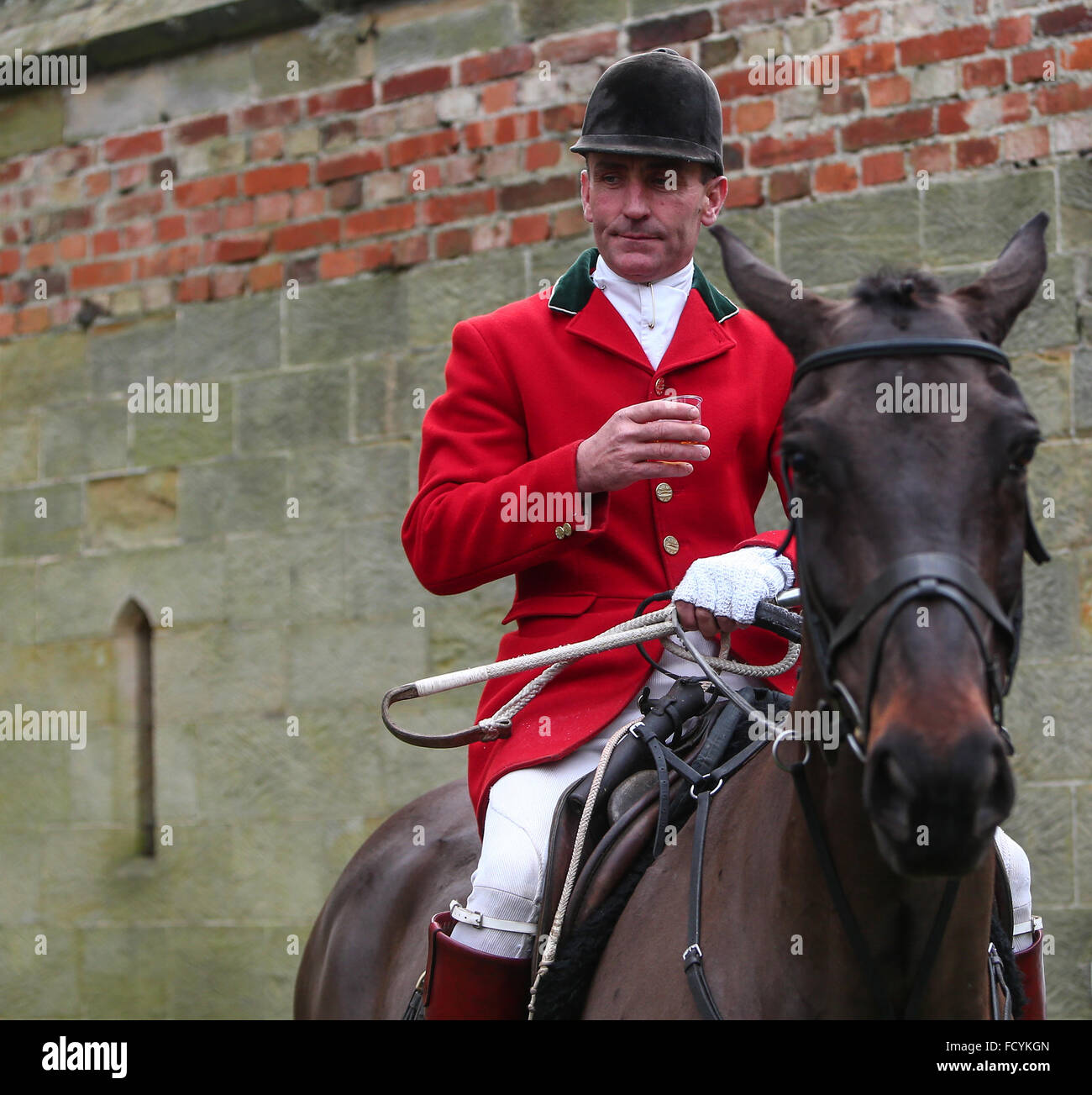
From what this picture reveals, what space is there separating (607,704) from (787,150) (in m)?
3.04

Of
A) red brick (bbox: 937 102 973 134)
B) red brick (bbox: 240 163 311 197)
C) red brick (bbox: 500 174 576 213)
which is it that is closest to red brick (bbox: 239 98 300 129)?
red brick (bbox: 240 163 311 197)

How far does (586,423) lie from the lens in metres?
2.78

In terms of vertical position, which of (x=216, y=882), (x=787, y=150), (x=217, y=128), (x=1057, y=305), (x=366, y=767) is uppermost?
(x=217, y=128)

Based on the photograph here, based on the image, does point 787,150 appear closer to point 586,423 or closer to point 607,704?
point 586,423

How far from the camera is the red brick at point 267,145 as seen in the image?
6.09 meters

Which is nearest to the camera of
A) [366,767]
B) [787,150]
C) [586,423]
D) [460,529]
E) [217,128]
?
[460,529]

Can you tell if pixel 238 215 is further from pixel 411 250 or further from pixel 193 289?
pixel 411 250

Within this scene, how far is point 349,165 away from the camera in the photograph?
5.93 meters

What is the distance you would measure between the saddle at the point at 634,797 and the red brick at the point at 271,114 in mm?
4208

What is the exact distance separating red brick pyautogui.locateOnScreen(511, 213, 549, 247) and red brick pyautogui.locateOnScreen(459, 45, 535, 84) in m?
0.57

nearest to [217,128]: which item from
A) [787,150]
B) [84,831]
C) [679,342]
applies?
[787,150]

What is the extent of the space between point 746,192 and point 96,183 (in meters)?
3.08

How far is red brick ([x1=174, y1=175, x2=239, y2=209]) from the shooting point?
6184 mm

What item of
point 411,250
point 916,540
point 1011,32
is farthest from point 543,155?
point 916,540
